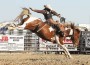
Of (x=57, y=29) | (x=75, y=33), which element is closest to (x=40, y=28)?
(x=57, y=29)

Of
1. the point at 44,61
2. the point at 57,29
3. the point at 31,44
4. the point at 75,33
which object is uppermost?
the point at 57,29

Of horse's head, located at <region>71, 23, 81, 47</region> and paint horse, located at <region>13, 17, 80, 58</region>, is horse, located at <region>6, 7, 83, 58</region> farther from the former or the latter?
horse's head, located at <region>71, 23, 81, 47</region>

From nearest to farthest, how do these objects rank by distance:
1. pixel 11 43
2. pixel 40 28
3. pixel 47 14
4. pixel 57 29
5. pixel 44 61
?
pixel 44 61 < pixel 40 28 < pixel 47 14 < pixel 57 29 < pixel 11 43

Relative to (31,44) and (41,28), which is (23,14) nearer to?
(41,28)

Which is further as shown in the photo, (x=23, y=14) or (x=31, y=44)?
(x=31, y=44)

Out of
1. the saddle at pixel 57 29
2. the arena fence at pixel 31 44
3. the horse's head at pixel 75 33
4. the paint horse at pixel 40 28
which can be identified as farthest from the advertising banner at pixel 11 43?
the paint horse at pixel 40 28

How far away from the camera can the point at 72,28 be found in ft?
62.8

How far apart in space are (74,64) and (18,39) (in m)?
20.6

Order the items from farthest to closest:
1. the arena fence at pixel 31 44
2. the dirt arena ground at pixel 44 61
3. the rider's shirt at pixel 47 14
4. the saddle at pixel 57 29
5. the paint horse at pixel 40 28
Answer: the arena fence at pixel 31 44
the saddle at pixel 57 29
the rider's shirt at pixel 47 14
the paint horse at pixel 40 28
the dirt arena ground at pixel 44 61

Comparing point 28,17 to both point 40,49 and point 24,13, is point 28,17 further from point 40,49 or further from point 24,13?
point 40,49

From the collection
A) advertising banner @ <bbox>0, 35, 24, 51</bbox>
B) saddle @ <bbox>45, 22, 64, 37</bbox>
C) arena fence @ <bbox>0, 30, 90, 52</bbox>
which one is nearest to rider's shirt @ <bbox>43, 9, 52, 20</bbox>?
saddle @ <bbox>45, 22, 64, 37</bbox>

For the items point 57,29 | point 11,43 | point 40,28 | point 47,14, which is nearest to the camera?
point 40,28

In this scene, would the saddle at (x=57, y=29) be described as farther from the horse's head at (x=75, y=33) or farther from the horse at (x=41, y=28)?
the horse's head at (x=75, y=33)

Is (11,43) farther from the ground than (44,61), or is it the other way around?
(11,43)
